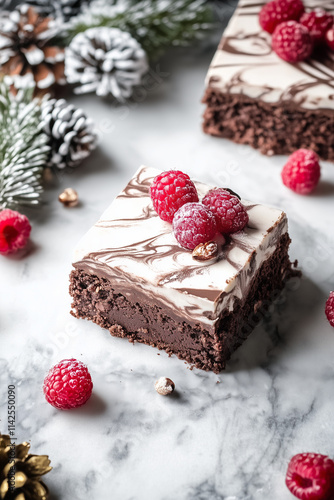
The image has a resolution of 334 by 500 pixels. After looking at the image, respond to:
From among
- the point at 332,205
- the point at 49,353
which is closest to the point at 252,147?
the point at 332,205

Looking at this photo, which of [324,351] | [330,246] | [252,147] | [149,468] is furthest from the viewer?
[252,147]

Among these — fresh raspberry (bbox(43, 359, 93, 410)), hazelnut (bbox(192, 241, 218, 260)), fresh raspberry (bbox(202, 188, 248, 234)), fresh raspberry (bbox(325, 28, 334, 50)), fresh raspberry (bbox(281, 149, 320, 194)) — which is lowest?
fresh raspberry (bbox(43, 359, 93, 410))

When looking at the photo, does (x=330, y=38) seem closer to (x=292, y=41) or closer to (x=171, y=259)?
(x=292, y=41)

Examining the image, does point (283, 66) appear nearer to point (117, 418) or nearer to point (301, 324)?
point (301, 324)

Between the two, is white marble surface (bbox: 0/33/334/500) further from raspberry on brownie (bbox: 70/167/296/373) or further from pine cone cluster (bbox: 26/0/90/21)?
pine cone cluster (bbox: 26/0/90/21)

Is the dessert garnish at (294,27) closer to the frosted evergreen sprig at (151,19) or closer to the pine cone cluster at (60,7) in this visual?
the frosted evergreen sprig at (151,19)

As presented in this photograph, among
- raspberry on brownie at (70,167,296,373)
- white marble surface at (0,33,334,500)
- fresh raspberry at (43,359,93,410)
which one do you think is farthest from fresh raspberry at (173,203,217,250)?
fresh raspberry at (43,359,93,410)

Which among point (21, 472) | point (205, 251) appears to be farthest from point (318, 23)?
point (21, 472)
